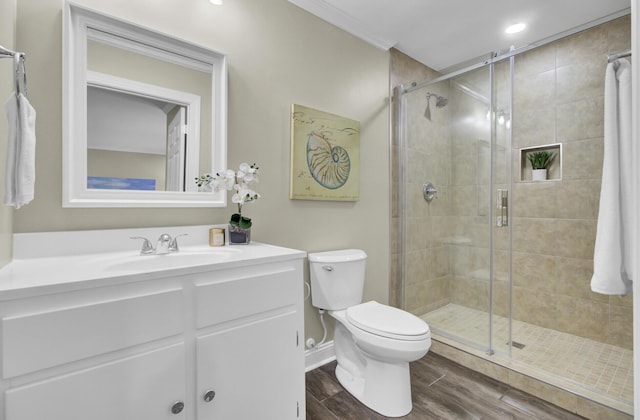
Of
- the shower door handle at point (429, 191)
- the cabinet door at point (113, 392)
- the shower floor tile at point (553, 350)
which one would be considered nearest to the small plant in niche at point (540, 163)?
the shower door handle at point (429, 191)

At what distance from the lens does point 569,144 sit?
2314 mm

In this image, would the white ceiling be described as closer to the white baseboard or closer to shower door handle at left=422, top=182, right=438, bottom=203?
shower door handle at left=422, top=182, right=438, bottom=203

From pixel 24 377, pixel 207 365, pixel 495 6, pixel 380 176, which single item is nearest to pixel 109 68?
pixel 24 377

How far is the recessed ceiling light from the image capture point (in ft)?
7.21

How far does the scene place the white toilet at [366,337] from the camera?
1482 millimetres

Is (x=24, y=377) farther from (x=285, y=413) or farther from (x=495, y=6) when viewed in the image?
(x=495, y=6)

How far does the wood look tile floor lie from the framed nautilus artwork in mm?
1151

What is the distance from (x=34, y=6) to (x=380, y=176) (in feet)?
6.85

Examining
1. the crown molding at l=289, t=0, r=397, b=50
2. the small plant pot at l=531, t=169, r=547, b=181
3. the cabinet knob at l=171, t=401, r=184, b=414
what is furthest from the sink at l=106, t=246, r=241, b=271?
the small plant pot at l=531, t=169, r=547, b=181

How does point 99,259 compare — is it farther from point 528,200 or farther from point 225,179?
point 528,200

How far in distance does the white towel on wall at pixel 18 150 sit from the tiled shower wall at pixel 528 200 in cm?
221

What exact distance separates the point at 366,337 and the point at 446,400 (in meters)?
0.61

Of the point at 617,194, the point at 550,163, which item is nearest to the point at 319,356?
the point at 617,194

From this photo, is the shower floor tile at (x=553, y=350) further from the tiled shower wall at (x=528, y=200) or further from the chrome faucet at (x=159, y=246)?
the chrome faucet at (x=159, y=246)
